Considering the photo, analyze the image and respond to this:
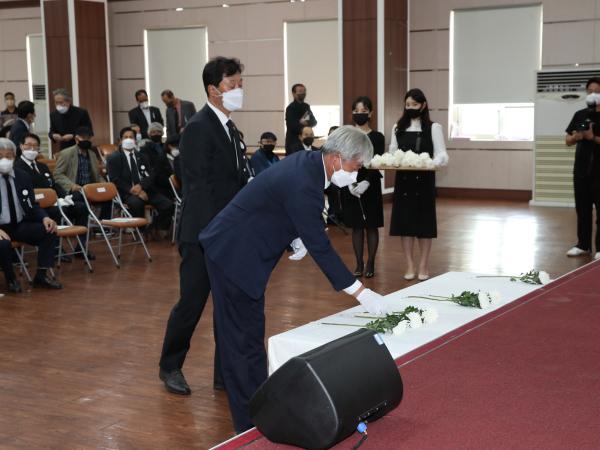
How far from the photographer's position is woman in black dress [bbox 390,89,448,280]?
6.36 meters

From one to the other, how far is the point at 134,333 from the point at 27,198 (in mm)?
1972

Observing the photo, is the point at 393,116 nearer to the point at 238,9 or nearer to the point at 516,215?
the point at 516,215

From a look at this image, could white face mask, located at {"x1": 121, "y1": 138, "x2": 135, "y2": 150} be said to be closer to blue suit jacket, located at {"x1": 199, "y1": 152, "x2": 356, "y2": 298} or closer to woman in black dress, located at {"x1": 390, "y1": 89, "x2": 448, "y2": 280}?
woman in black dress, located at {"x1": 390, "y1": 89, "x2": 448, "y2": 280}

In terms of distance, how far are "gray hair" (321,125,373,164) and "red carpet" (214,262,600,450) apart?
0.79 m

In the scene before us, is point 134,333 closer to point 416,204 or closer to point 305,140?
point 416,204

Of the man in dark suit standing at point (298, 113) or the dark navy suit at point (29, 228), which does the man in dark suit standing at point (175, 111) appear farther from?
the dark navy suit at point (29, 228)

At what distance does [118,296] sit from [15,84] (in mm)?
11247

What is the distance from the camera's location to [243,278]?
3080mm

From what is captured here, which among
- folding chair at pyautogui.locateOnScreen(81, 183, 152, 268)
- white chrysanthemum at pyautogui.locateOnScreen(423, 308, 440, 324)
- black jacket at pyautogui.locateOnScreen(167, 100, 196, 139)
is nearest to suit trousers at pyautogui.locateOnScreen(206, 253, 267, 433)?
white chrysanthemum at pyautogui.locateOnScreen(423, 308, 440, 324)

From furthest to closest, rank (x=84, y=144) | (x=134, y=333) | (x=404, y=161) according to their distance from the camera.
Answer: (x=84, y=144), (x=404, y=161), (x=134, y=333)

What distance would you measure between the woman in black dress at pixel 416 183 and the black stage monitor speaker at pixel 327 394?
393 cm

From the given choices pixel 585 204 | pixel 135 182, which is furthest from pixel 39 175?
pixel 585 204

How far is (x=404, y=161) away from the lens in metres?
6.21

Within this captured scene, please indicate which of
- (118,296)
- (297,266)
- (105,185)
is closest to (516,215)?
(297,266)
